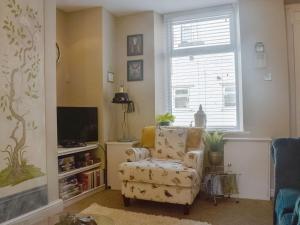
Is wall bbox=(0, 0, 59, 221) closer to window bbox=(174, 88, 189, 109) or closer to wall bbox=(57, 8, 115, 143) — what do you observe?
wall bbox=(57, 8, 115, 143)

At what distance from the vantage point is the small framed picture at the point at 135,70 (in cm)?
421

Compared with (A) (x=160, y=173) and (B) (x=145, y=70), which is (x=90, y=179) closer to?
(A) (x=160, y=173)

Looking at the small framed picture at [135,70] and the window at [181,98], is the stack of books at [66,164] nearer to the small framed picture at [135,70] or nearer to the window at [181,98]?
the small framed picture at [135,70]

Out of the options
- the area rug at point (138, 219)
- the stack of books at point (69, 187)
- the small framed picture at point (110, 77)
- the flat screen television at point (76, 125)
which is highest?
the small framed picture at point (110, 77)

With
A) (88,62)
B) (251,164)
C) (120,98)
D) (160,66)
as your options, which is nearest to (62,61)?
(88,62)

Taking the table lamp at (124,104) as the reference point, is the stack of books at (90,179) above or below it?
below

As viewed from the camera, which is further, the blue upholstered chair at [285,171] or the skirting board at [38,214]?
the skirting board at [38,214]

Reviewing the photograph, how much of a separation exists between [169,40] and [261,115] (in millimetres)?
1800

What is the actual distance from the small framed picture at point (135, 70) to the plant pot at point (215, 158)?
1.58 m

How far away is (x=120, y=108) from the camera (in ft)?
14.2

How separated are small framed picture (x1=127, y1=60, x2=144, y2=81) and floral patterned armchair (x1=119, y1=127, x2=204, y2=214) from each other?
1050 millimetres

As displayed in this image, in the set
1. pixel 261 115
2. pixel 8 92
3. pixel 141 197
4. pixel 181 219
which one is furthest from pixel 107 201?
pixel 261 115

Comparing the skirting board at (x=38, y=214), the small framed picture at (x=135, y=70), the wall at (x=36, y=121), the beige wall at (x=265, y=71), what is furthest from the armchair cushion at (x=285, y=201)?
the small framed picture at (x=135, y=70)

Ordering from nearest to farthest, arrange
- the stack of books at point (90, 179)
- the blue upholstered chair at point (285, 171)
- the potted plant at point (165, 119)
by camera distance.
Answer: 1. the blue upholstered chair at point (285, 171)
2. the stack of books at point (90, 179)
3. the potted plant at point (165, 119)
